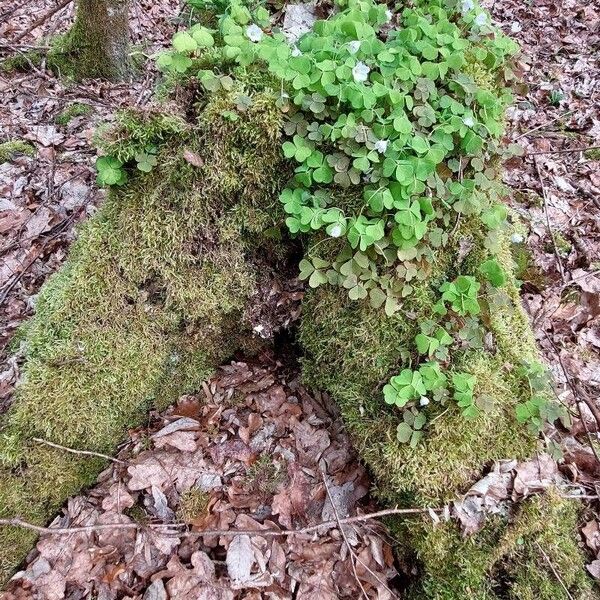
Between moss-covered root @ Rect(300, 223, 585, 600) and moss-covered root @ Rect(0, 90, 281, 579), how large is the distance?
64 cm

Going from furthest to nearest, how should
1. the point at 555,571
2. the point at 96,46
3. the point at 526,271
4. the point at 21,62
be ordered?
the point at 21,62, the point at 96,46, the point at 526,271, the point at 555,571

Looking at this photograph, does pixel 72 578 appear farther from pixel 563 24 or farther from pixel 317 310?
pixel 563 24

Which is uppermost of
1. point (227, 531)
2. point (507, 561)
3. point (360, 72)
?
point (360, 72)

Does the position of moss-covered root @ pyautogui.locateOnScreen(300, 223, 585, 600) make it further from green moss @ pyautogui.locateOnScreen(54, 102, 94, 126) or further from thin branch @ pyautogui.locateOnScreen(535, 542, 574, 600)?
green moss @ pyautogui.locateOnScreen(54, 102, 94, 126)

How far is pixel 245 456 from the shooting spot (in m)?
2.82

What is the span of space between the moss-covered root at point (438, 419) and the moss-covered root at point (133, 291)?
2.09 ft

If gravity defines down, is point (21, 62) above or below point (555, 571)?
below

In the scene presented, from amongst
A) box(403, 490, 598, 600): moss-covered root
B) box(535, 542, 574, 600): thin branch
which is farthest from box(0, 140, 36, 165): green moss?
box(535, 542, 574, 600): thin branch

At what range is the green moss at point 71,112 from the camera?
208 inches

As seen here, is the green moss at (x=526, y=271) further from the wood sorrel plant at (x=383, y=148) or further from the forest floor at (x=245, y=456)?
the wood sorrel plant at (x=383, y=148)

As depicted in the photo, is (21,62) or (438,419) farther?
(21,62)

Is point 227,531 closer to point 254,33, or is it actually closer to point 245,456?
point 245,456

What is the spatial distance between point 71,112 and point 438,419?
519 cm

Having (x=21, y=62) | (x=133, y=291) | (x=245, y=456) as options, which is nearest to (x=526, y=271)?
(x=245, y=456)
